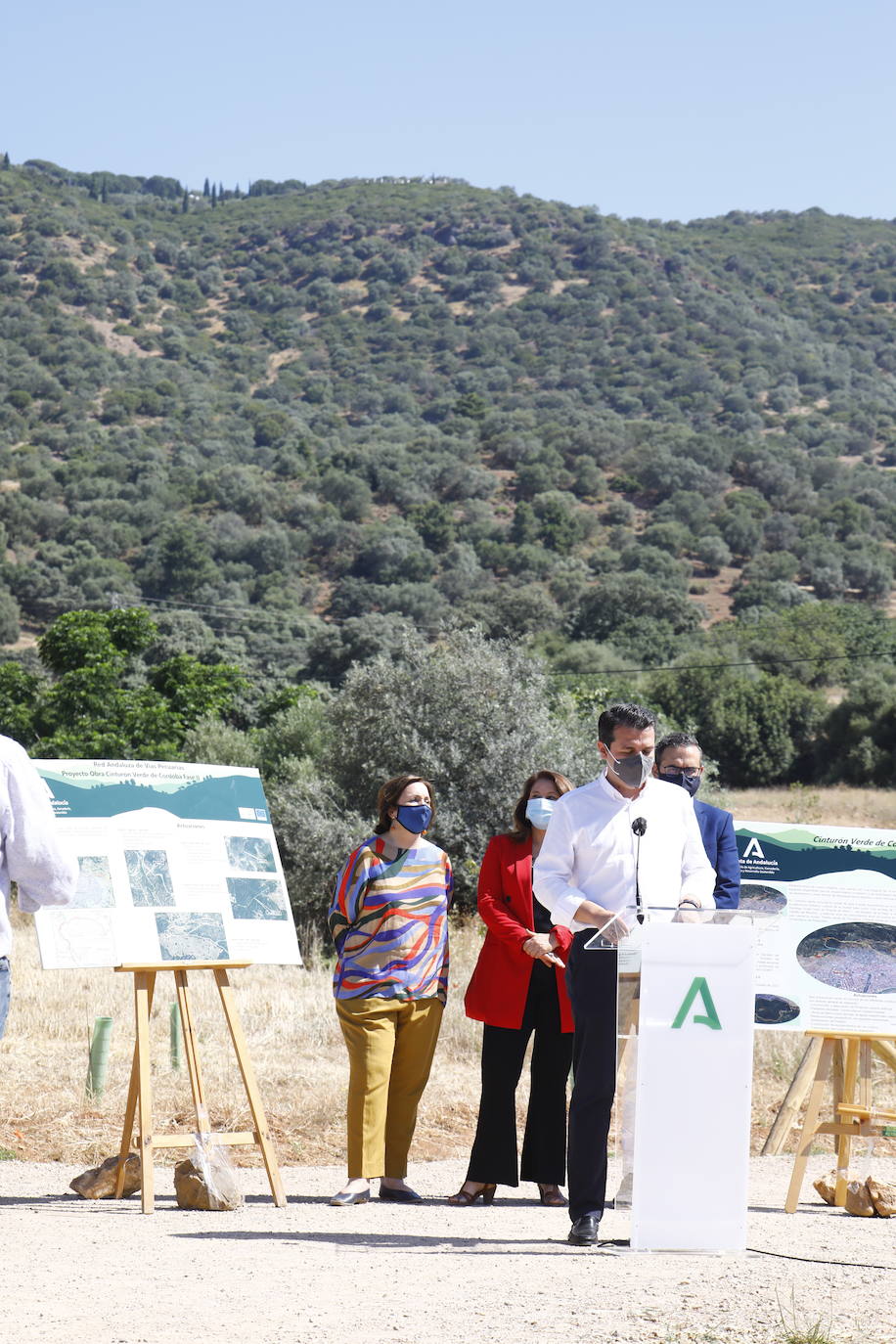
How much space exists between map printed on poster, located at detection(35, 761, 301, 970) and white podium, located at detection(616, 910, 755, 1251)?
2.40 meters

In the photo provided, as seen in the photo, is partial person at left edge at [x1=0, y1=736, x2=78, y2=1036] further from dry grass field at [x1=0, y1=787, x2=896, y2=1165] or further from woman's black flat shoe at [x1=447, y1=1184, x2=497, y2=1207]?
dry grass field at [x1=0, y1=787, x2=896, y2=1165]

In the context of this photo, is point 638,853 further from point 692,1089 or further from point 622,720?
point 692,1089

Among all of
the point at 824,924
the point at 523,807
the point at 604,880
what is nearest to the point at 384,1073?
the point at 523,807

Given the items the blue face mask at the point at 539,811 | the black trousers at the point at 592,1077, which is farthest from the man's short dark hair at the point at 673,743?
the black trousers at the point at 592,1077

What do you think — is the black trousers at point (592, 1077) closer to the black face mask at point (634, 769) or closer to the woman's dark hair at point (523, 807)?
the black face mask at point (634, 769)

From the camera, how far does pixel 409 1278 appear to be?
5004mm

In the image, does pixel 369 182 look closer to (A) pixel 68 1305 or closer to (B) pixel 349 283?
(B) pixel 349 283

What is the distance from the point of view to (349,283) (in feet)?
424

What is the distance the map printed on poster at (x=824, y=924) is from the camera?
707 cm

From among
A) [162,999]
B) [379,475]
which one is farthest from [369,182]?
[162,999]

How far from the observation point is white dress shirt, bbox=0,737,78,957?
4758 millimetres

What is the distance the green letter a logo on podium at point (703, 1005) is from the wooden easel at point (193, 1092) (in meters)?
2.32

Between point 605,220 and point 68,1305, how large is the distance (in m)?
139

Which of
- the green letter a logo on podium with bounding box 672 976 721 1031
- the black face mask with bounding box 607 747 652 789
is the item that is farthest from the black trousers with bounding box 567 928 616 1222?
the black face mask with bounding box 607 747 652 789
